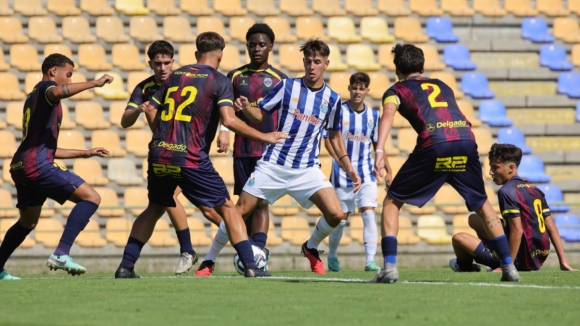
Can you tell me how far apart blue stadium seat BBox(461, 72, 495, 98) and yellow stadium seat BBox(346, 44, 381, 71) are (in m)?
1.53

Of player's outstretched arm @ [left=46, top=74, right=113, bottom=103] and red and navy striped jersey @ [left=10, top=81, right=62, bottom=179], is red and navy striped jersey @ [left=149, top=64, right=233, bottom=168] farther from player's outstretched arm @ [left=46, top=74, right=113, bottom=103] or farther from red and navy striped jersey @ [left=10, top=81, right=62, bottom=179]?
red and navy striped jersey @ [left=10, top=81, right=62, bottom=179]

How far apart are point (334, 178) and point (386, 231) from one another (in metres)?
4.31

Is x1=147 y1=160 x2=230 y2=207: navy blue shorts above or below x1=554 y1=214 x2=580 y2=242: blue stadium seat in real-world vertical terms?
above

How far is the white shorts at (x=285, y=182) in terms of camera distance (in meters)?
8.61

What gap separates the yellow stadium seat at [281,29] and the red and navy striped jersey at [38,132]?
725 centimetres

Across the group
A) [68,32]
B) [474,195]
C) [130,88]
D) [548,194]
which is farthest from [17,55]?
[474,195]

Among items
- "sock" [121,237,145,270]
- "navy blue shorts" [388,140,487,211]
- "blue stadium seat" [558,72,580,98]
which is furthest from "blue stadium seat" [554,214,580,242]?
"sock" [121,237,145,270]

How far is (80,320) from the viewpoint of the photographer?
5.29m

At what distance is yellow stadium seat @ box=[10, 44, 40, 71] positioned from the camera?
15062 millimetres

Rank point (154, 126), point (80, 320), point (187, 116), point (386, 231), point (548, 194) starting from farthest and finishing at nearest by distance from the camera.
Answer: point (548, 194) < point (154, 126) < point (187, 116) < point (386, 231) < point (80, 320)

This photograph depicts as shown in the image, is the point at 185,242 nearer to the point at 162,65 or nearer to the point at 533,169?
the point at 162,65

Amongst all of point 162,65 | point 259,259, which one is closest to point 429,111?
point 259,259

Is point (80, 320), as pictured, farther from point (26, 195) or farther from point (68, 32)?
point (68, 32)

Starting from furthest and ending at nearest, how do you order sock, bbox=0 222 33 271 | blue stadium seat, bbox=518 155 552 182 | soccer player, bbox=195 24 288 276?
blue stadium seat, bbox=518 155 552 182, soccer player, bbox=195 24 288 276, sock, bbox=0 222 33 271
